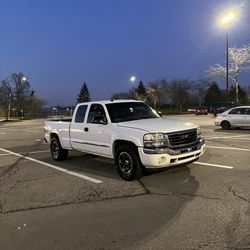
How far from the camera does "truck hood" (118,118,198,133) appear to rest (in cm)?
824

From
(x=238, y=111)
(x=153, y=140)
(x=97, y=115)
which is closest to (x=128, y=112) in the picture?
(x=97, y=115)

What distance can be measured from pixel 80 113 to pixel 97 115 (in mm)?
1031

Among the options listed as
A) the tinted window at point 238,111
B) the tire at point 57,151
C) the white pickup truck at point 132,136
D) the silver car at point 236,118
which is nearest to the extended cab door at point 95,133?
the white pickup truck at point 132,136

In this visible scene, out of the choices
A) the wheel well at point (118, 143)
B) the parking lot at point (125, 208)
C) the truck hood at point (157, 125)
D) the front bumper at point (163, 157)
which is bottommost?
the parking lot at point (125, 208)

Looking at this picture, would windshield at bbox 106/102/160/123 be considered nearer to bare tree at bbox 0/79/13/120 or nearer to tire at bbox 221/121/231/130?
tire at bbox 221/121/231/130

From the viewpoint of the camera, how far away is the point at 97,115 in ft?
32.4

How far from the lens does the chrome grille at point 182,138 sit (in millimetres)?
8211

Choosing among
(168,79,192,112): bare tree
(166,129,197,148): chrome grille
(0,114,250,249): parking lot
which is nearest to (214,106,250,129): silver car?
(0,114,250,249): parking lot

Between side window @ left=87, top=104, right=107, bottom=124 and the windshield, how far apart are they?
19 cm

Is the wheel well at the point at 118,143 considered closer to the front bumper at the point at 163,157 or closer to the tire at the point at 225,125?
the front bumper at the point at 163,157

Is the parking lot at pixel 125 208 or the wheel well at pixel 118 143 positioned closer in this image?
the parking lot at pixel 125 208

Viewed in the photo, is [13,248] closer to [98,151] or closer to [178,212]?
[178,212]

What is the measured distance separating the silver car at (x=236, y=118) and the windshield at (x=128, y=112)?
1245 cm

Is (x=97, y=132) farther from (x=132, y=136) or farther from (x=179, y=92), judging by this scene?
(x=179, y=92)
